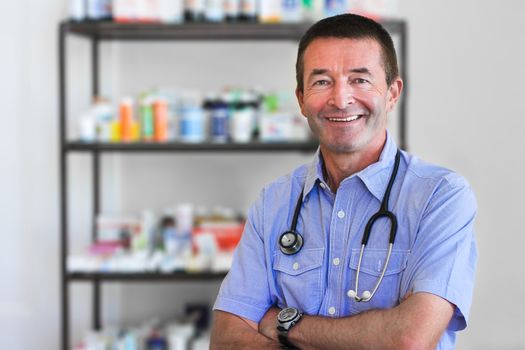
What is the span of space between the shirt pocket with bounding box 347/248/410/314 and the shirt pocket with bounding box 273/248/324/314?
9cm

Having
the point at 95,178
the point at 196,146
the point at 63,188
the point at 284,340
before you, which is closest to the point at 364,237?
the point at 284,340

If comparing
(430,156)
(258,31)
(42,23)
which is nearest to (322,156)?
(258,31)

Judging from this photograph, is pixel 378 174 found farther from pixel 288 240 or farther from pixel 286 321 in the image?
pixel 286 321

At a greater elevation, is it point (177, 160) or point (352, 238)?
point (352, 238)

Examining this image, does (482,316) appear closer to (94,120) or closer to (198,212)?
(198,212)

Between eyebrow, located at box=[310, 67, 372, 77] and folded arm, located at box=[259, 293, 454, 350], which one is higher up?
eyebrow, located at box=[310, 67, 372, 77]

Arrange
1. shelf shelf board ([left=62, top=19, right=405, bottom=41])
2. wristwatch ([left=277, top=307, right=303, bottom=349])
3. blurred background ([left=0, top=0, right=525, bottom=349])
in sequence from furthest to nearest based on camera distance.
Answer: blurred background ([left=0, top=0, right=525, bottom=349]), shelf shelf board ([left=62, top=19, right=405, bottom=41]), wristwatch ([left=277, top=307, right=303, bottom=349])

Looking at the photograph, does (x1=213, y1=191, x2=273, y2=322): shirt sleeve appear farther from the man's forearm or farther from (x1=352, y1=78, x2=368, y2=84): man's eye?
(x1=352, y1=78, x2=368, y2=84): man's eye

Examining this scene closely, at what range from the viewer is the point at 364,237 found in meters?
1.64

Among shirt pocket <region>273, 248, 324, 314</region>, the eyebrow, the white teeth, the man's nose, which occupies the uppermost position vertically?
the eyebrow

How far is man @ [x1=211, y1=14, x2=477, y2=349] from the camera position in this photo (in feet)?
5.17

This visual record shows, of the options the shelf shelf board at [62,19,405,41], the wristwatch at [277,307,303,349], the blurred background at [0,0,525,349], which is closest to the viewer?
the wristwatch at [277,307,303,349]

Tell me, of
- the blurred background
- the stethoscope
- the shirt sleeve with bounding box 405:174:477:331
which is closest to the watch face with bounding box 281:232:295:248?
the stethoscope

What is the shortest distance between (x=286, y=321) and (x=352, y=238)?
0.67 feet
